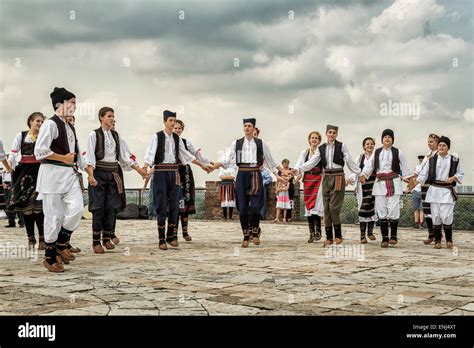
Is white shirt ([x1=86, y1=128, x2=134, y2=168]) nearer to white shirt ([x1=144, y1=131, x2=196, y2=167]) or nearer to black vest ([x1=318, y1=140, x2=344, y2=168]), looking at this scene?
white shirt ([x1=144, y1=131, x2=196, y2=167])

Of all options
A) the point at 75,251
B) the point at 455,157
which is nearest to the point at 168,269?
the point at 75,251

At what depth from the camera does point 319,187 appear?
1111 centimetres

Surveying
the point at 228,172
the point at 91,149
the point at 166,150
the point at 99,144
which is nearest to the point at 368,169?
the point at 166,150

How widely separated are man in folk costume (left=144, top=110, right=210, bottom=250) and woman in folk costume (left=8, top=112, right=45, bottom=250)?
1632 millimetres

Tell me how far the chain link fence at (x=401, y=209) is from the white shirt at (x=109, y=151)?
10.1 metres

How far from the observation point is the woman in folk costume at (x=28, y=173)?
30.6 ft

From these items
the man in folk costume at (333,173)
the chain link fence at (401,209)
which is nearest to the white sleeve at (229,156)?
the man in folk costume at (333,173)

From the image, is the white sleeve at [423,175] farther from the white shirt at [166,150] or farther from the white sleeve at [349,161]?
the white shirt at [166,150]

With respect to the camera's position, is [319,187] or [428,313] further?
[319,187]

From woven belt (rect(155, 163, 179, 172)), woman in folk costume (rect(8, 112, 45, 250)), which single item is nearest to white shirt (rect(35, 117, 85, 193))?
woman in folk costume (rect(8, 112, 45, 250))

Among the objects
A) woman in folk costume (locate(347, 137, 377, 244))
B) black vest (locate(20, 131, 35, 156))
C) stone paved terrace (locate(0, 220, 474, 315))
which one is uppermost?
black vest (locate(20, 131, 35, 156))

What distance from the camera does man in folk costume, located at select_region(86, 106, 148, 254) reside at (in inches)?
360

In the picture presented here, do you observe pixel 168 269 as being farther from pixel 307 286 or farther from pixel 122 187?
pixel 122 187
